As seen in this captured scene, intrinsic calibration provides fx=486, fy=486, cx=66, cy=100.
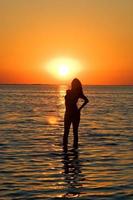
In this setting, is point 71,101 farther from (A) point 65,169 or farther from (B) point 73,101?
(A) point 65,169

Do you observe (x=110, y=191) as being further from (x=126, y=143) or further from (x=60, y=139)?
(x=60, y=139)

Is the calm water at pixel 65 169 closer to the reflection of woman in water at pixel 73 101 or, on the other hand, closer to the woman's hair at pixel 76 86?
the reflection of woman in water at pixel 73 101

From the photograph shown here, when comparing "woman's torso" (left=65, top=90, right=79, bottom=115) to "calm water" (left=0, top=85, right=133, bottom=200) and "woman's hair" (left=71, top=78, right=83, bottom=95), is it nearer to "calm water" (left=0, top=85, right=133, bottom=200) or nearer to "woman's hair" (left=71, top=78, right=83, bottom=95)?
"woman's hair" (left=71, top=78, right=83, bottom=95)

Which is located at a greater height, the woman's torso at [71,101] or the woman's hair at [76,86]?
the woman's hair at [76,86]

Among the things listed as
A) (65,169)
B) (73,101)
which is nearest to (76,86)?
(73,101)

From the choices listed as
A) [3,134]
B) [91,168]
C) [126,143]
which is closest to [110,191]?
[91,168]

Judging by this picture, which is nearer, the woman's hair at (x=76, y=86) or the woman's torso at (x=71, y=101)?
the woman's hair at (x=76, y=86)

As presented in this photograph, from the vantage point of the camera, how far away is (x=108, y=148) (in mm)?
15266

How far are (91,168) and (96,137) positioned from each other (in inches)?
280

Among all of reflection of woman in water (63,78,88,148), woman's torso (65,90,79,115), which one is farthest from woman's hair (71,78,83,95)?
woman's torso (65,90,79,115)

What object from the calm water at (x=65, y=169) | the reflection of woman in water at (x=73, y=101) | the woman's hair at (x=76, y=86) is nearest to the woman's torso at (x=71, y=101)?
the reflection of woman in water at (x=73, y=101)

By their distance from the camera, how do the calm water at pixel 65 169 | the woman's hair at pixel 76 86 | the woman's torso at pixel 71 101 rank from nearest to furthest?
the calm water at pixel 65 169
the woman's hair at pixel 76 86
the woman's torso at pixel 71 101

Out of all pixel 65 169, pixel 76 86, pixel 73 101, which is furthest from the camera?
pixel 73 101

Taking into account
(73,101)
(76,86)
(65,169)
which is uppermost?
(76,86)
